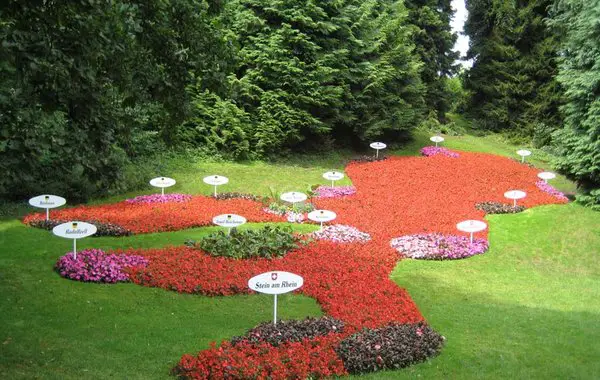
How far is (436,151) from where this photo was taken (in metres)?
35.8

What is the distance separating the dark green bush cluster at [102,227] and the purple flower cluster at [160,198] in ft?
13.1

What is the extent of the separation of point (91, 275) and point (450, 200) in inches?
583

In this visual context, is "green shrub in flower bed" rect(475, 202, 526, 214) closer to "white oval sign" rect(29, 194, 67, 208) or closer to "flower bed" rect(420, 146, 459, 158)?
"flower bed" rect(420, 146, 459, 158)

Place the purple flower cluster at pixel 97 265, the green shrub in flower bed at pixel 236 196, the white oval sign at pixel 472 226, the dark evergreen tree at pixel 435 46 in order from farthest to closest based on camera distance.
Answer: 1. the dark evergreen tree at pixel 435 46
2. the green shrub in flower bed at pixel 236 196
3. the white oval sign at pixel 472 226
4. the purple flower cluster at pixel 97 265

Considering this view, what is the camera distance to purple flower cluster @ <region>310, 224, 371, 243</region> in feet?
64.0

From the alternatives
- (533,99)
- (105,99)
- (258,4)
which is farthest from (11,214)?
(533,99)

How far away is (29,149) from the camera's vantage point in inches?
345

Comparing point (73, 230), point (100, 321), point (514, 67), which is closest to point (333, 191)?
point (73, 230)

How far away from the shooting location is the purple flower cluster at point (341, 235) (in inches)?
768

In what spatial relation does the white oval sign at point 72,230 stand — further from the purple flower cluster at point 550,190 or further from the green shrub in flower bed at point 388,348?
the purple flower cluster at point 550,190

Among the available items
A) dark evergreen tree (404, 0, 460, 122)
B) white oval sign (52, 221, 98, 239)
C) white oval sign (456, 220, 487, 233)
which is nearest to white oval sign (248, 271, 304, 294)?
white oval sign (52, 221, 98, 239)

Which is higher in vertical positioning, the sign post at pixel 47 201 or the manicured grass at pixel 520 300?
the sign post at pixel 47 201

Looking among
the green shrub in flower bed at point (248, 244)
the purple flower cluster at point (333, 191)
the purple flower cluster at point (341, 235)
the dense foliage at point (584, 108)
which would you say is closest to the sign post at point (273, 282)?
the green shrub in flower bed at point (248, 244)

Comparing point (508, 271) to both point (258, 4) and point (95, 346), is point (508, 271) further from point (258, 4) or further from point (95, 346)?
point (258, 4)
